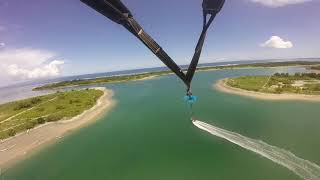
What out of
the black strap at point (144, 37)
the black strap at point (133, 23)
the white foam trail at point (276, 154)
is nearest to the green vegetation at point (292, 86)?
the white foam trail at point (276, 154)

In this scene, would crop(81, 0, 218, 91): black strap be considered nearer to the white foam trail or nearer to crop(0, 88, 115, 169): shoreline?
the white foam trail

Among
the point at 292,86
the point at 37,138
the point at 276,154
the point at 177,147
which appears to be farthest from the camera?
the point at 292,86

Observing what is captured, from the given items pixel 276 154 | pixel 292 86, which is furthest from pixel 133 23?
pixel 292 86

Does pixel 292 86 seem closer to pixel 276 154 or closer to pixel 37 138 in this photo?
pixel 276 154

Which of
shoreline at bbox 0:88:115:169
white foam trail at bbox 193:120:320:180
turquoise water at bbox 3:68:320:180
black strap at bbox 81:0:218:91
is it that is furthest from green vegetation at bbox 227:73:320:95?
black strap at bbox 81:0:218:91

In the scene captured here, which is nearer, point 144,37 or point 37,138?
point 144,37

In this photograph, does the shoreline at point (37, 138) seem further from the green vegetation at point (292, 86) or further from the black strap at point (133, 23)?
the green vegetation at point (292, 86)
